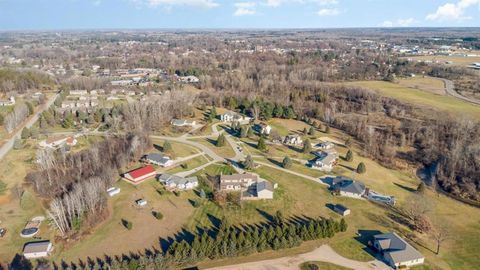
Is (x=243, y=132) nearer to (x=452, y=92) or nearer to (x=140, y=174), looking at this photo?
(x=140, y=174)

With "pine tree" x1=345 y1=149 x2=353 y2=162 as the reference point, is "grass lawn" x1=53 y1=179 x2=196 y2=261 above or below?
below

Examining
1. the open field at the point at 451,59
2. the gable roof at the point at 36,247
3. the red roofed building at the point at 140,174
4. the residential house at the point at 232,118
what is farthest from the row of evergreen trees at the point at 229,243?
the open field at the point at 451,59

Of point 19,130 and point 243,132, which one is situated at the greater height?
point 243,132

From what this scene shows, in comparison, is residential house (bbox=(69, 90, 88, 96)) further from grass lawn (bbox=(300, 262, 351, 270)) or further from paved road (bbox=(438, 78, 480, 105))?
paved road (bbox=(438, 78, 480, 105))

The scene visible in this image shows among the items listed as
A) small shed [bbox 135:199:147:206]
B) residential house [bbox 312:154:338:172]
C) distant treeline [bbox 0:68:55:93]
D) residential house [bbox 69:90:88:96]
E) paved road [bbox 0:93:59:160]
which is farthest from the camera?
residential house [bbox 69:90:88:96]

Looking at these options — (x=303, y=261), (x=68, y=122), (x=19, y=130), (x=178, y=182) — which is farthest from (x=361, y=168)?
(x=19, y=130)

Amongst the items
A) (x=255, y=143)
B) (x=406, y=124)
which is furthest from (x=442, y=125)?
(x=255, y=143)

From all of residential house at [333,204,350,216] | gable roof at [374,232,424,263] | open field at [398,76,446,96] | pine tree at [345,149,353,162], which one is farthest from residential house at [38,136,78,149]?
open field at [398,76,446,96]
